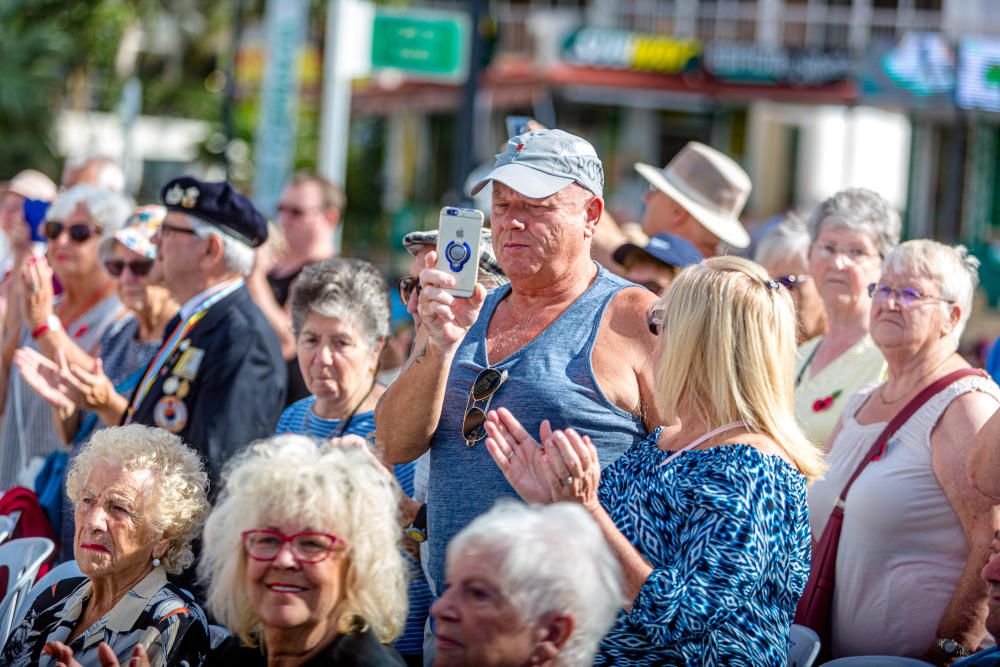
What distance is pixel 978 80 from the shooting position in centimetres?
1494

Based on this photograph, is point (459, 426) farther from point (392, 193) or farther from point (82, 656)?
point (392, 193)

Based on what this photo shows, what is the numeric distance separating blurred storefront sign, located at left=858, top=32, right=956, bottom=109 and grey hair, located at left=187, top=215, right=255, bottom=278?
13.7 meters

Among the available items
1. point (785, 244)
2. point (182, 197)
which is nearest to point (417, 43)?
point (785, 244)

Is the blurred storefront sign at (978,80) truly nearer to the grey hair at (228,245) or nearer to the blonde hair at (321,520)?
the grey hair at (228,245)

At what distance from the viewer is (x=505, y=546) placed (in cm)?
262

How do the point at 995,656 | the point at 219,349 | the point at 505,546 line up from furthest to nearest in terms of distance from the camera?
the point at 219,349 → the point at 995,656 → the point at 505,546

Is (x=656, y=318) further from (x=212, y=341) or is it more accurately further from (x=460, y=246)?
(x=212, y=341)

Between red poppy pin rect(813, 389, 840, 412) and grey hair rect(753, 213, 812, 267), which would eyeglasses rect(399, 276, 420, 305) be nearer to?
red poppy pin rect(813, 389, 840, 412)

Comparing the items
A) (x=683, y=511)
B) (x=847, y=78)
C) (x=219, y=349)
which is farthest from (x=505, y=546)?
(x=847, y=78)

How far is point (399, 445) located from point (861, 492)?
1.39 metres

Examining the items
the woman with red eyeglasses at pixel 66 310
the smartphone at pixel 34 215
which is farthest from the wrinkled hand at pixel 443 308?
the smartphone at pixel 34 215

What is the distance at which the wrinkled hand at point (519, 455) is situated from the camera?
9.70 feet

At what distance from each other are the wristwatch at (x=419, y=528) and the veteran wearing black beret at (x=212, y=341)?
2.28ft

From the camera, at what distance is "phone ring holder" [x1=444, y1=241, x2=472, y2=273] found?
328 centimetres
